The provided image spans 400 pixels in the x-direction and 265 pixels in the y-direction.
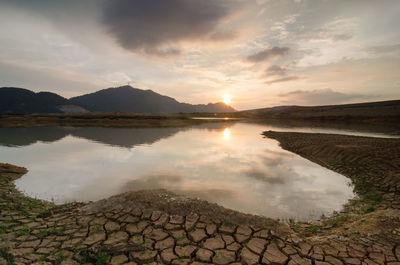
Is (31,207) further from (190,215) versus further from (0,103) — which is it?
(0,103)

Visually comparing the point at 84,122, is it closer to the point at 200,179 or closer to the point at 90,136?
the point at 90,136

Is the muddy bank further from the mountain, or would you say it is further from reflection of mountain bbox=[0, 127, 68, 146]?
the mountain

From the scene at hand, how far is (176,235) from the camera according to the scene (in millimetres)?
4789

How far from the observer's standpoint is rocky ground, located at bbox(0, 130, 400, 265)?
4.00 m

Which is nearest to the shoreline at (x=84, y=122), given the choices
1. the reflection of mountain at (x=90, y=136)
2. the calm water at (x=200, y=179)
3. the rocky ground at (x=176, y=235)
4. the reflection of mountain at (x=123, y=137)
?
the reflection of mountain at (x=123, y=137)

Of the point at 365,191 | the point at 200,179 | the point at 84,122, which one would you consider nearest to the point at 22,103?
the point at 84,122

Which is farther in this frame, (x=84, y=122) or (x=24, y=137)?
(x=84, y=122)

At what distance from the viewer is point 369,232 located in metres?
4.86

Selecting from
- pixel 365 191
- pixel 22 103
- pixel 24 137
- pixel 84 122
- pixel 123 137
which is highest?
pixel 22 103

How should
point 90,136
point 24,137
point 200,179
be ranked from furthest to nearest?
point 90,136, point 24,137, point 200,179

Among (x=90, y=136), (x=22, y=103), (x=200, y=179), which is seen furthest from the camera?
(x=22, y=103)

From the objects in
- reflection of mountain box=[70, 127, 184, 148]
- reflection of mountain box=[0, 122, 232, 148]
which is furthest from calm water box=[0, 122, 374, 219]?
reflection of mountain box=[0, 122, 232, 148]

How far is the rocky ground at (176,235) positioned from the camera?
4004 mm

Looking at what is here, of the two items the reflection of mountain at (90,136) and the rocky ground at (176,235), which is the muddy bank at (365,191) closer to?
the rocky ground at (176,235)
